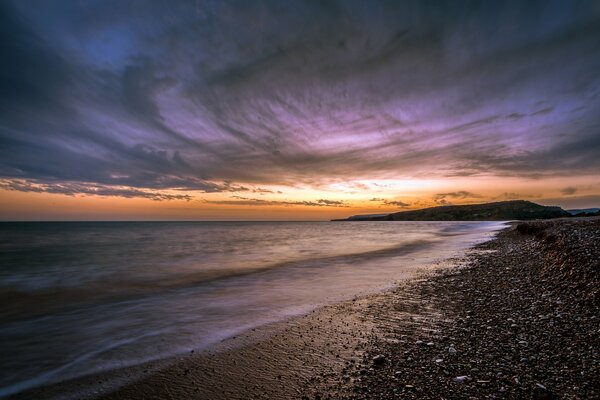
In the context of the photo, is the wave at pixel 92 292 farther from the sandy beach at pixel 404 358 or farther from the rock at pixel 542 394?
the rock at pixel 542 394

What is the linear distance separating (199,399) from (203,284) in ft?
42.9

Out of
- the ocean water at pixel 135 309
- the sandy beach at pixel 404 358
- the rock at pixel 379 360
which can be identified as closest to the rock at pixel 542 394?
the sandy beach at pixel 404 358

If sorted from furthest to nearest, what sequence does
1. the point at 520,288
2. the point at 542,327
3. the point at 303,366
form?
the point at 520,288 < the point at 542,327 < the point at 303,366

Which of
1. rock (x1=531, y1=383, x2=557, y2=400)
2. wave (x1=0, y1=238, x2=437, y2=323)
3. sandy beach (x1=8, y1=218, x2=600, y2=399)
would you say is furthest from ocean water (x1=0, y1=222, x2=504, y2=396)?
rock (x1=531, y1=383, x2=557, y2=400)

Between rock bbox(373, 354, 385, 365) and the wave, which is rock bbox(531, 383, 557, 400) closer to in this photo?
rock bbox(373, 354, 385, 365)

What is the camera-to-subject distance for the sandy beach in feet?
15.6

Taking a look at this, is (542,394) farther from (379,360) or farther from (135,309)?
(135,309)

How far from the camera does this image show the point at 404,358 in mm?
5805

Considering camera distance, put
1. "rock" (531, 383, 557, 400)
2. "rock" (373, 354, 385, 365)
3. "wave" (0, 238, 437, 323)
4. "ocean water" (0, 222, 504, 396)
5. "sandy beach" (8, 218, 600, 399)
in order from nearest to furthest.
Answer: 1. "rock" (531, 383, 557, 400)
2. "sandy beach" (8, 218, 600, 399)
3. "rock" (373, 354, 385, 365)
4. "ocean water" (0, 222, 504, 396)
5. "wave" (0, 238, 437, 323)

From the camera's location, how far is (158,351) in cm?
735

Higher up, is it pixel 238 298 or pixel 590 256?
pixel 590 256

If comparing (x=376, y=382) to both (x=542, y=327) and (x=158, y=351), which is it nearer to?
(x=542, y=327)

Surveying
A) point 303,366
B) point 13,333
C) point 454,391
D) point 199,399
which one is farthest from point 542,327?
point 13,333

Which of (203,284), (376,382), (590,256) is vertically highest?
(590,256)
